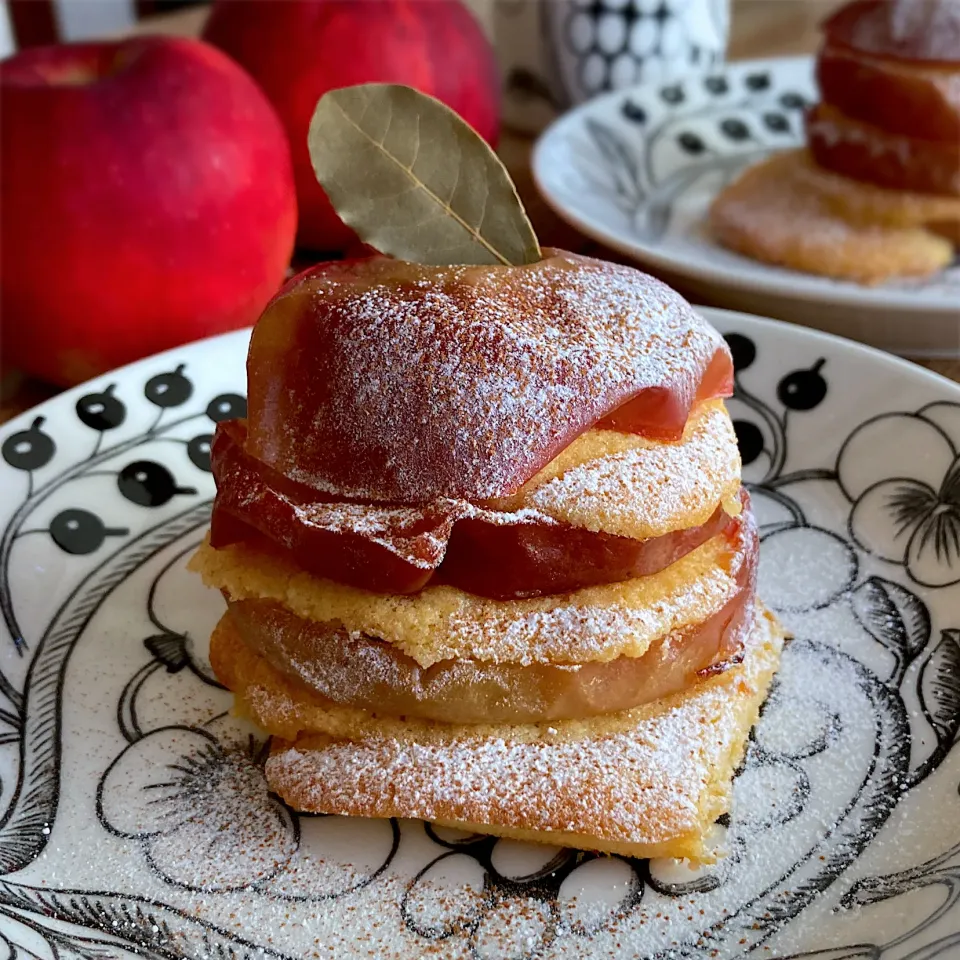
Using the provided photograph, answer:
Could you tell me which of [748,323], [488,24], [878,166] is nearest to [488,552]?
[748,323]

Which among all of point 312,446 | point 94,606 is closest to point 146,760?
point 94,606

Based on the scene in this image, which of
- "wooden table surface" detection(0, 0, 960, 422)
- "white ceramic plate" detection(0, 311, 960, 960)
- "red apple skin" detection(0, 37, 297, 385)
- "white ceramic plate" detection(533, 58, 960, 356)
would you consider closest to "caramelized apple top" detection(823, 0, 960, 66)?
"white ceramic plate" detection(533, 58, 960, 356)

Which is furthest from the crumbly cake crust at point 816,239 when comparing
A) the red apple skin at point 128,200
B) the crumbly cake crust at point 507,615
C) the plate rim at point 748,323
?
the crumbly cake crust at point 507,615

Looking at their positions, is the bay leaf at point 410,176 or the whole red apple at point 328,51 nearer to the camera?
the bay leaf at point 410,176

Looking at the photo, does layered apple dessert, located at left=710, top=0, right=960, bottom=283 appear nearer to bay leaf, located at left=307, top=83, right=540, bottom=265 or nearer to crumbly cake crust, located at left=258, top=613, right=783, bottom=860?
bay leaf, located at left=307, top=83, right=540, bottom=265

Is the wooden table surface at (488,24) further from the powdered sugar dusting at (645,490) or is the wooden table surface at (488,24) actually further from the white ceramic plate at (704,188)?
the powdered sugar dusting at (645,490)

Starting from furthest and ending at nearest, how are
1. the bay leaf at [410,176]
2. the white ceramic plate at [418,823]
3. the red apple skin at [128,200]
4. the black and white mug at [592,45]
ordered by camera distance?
the black and white mug at [592,45] → the red apple skin at [128,200] → the bay leaf at [410,176] → the white ceramic plate at [418,823]

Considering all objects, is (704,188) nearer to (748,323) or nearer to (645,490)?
(748,323)

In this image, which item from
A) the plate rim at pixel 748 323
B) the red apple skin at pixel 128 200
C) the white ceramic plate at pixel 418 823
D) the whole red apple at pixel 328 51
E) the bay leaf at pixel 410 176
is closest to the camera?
the white ceramic plate at pixel 418 823

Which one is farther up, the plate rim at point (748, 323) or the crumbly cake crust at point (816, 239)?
the plate rim at point (748, 323)
